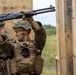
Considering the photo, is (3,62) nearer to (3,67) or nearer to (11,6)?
(3,67)

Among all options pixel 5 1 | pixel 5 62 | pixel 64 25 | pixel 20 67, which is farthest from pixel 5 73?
pixel 5 1

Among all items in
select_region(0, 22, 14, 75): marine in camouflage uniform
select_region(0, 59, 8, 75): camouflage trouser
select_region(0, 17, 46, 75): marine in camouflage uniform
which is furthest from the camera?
select_region(0, 59, 8, 75): camouflage trouser

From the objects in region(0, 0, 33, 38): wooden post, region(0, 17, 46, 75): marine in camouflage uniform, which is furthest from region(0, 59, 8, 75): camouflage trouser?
region(0, 0, 33, 38): wooden post

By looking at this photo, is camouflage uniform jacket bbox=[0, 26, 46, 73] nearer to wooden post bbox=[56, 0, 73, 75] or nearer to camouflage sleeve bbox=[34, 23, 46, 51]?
camouflage sleeve bbox=[34, 23, 46, 51]

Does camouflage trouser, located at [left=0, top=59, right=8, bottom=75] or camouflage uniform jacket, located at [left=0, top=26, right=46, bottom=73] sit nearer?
camouflage uniform jacket, located at [left=0, top=26, right=46, bottom=73]

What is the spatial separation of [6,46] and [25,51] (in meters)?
0.26

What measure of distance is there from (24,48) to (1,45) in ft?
1.00

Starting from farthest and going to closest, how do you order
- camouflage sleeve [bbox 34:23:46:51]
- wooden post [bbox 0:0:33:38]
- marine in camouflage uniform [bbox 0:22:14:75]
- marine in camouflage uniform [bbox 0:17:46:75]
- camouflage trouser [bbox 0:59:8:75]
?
wooden post [bbox 0:0:33:38] → camouflage trouser [bbox 0:59:8:75] → marine in camouflage uniform [bbox 0:22:14:75] → marine in camouflage uniform [bbox 0:17:46:75] → camouflage sleeve [bbox 34:23:46:51]

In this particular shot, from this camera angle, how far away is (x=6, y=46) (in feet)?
16.3

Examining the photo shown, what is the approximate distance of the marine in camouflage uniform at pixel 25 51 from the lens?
5023 mm

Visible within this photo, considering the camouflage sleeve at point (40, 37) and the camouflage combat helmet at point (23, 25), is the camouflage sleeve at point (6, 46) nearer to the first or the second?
the camouflage combat helmet at point (23, 25)

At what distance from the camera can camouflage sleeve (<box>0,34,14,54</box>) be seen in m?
4.91

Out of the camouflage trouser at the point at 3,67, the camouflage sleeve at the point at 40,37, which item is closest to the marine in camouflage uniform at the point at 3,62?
the camouflage trouser at the point at 3,67

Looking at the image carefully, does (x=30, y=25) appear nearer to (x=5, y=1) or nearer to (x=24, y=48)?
(x=24, y=48)
